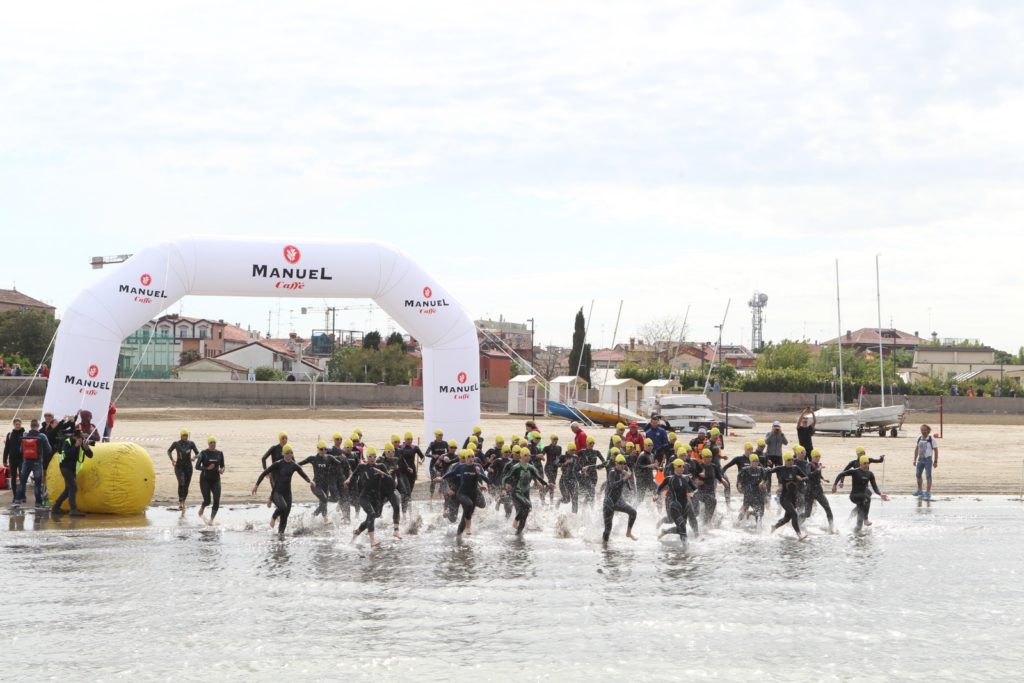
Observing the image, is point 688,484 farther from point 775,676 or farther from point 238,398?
point 238,398

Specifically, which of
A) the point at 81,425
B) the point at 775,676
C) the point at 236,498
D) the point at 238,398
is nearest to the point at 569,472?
the point at 236,498

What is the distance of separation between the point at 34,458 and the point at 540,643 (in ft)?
41.1

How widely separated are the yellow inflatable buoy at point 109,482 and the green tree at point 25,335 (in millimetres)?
57583

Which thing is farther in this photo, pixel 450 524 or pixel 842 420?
pixel 842 420

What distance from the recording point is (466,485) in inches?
731

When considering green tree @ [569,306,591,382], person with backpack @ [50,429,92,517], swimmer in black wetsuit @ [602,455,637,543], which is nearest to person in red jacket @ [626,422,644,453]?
swimmer in black wetsuit @ [602,455,637,543]

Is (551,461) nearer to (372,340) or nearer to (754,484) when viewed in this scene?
(754,484)

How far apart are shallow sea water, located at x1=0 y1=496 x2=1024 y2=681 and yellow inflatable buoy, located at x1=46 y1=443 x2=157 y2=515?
457 millimetres

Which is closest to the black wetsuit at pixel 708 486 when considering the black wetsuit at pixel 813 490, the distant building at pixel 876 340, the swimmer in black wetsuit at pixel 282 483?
the black wetsuit at pixel 813 490

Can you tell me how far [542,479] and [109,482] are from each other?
8.16 meters

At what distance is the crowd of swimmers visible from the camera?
59.9ft

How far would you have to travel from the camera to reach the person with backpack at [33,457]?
19922mm

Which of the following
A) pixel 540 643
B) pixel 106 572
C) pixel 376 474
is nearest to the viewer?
pixel 540 643

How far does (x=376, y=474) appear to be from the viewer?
1795cm
